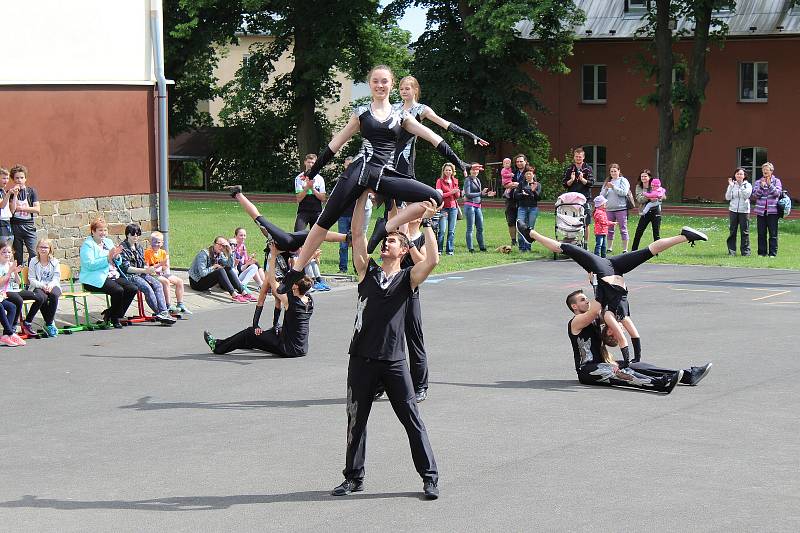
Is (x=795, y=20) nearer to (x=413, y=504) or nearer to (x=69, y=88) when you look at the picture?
(x=69, y=88)

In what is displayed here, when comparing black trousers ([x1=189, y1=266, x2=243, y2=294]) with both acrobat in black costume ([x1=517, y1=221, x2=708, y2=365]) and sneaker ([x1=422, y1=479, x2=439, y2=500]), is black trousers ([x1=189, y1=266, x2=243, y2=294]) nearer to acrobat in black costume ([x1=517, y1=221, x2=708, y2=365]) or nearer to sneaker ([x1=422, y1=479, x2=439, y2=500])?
acrobat in black costume ([x1=517, y1=221, x2=708, y2=365])

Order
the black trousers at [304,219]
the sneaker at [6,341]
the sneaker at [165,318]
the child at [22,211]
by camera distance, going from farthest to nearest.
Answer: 1. the black trousers at [304,219]
2. the child at [22,211]
3. the sneaker at [165,318]
4. the sneaker at [6,341]

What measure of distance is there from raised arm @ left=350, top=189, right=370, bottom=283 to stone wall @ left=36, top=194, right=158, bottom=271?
1154 centimetres

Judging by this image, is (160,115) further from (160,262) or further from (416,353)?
(416,353)

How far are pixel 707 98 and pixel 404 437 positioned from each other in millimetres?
42981

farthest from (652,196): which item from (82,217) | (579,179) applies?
(82,217)

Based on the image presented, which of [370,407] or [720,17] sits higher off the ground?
[720,17]

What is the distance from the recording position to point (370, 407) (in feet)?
27.7

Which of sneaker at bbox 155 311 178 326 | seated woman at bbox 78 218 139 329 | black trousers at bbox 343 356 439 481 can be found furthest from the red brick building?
black trousers at bbox 343 356 439 481

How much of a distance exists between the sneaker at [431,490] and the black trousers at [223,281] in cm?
1185

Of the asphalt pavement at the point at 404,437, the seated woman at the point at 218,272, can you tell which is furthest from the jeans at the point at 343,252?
the asphalt pavement at the point at 404,437

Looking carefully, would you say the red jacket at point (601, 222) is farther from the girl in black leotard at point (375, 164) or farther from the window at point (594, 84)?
the window at point (594, 84)

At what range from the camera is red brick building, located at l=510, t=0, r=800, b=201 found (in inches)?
1935

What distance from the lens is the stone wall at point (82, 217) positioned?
808 inches
